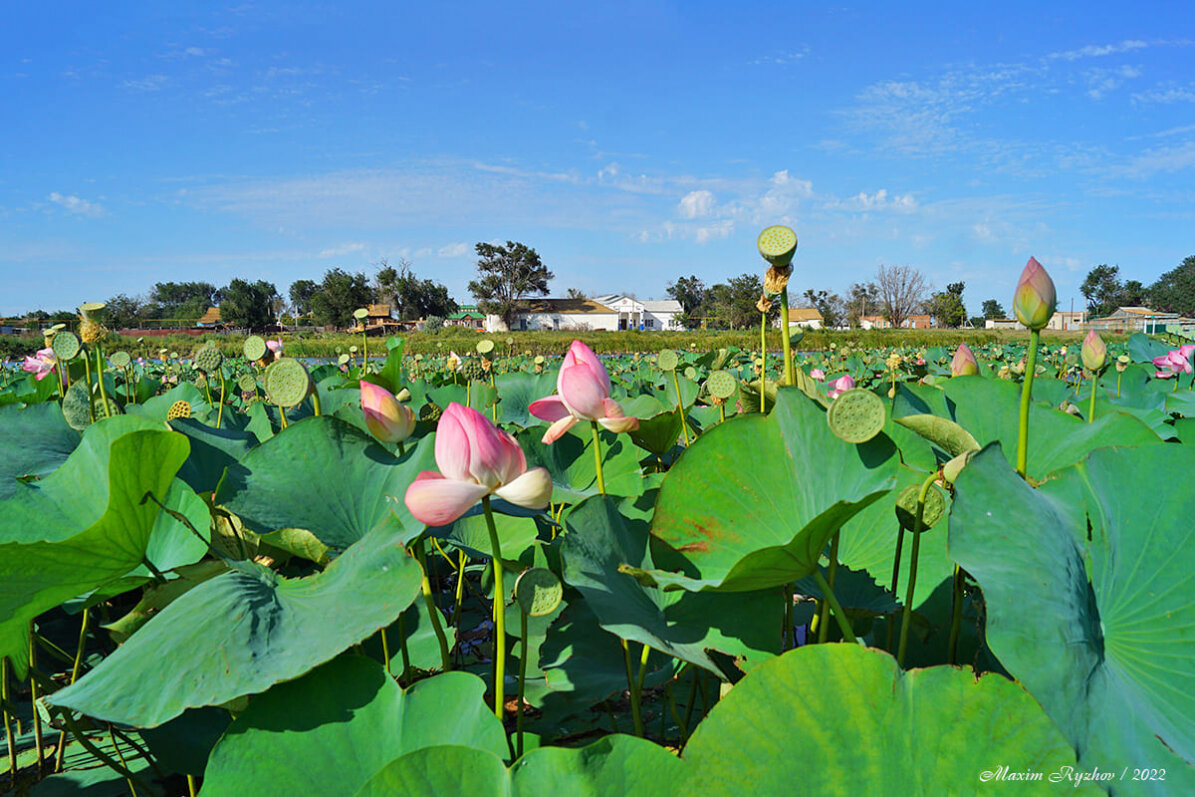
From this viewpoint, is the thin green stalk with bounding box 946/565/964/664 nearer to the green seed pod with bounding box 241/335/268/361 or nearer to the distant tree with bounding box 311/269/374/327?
the green seed pod with bounding box 241/335/268/361

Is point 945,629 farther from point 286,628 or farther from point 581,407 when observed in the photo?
point 286,628

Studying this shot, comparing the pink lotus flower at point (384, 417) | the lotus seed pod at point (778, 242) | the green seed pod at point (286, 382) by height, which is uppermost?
the lotus seed pod at point (778, 242)

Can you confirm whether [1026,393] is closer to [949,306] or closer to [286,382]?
[286,382]

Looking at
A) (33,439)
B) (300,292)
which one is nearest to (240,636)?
(33,439)

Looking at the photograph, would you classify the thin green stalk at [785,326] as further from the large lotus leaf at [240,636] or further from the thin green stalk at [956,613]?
the large lotus leaf at [240,636]

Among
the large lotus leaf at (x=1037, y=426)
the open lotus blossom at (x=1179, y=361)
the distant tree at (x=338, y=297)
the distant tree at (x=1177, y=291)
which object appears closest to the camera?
the large lotus leaf at (x=1037, y=426)

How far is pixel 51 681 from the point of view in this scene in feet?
4.51

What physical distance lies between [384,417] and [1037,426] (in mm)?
926

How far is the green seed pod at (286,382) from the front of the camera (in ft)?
3.06

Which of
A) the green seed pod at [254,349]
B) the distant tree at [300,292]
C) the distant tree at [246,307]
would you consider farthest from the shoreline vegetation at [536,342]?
the distant tree at [300,292]

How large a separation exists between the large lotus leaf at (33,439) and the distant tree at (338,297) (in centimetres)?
4183

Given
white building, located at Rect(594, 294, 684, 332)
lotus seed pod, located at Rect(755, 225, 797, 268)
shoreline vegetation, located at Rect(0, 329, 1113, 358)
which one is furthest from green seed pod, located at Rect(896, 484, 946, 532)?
white building, located at Rect(594, 294, 684, 332)

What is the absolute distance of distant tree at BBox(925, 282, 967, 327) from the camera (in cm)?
5000

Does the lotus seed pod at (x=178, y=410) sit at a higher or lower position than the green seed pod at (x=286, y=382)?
lower
